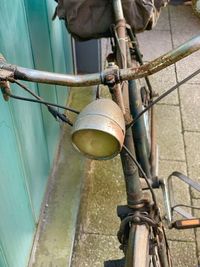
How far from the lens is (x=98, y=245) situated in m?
1.94

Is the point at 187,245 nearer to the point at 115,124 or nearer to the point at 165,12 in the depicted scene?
the point at 115,124

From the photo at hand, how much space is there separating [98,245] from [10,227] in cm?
64

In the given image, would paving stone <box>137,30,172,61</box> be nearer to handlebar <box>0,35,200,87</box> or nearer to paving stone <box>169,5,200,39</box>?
paving stone <box>169,5,200,39</box>

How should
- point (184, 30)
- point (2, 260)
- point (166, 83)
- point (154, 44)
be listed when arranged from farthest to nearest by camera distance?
point (184, 30)
point (154, 44)
point (166, 83)
point (2, 260)

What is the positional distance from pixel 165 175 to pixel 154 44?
1569 millimetres

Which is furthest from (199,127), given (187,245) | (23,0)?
(23,0)

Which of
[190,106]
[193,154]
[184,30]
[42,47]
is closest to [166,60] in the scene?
[42,47]

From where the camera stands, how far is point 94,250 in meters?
1.92

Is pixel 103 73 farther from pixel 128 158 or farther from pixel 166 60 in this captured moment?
pixel 128 158

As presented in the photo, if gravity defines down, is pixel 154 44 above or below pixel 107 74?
above

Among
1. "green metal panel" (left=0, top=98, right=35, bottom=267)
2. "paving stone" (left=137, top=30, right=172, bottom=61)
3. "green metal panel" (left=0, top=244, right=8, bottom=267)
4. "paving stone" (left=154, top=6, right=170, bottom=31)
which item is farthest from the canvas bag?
"paving stone" (left=154, top=6, right=170, bottom=31)

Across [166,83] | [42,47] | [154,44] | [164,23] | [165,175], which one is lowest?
[165,175]

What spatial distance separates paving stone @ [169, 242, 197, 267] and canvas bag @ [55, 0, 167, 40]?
112cm

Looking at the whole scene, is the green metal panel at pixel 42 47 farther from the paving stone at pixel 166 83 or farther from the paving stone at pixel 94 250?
the paving stone at pixel 166 83
